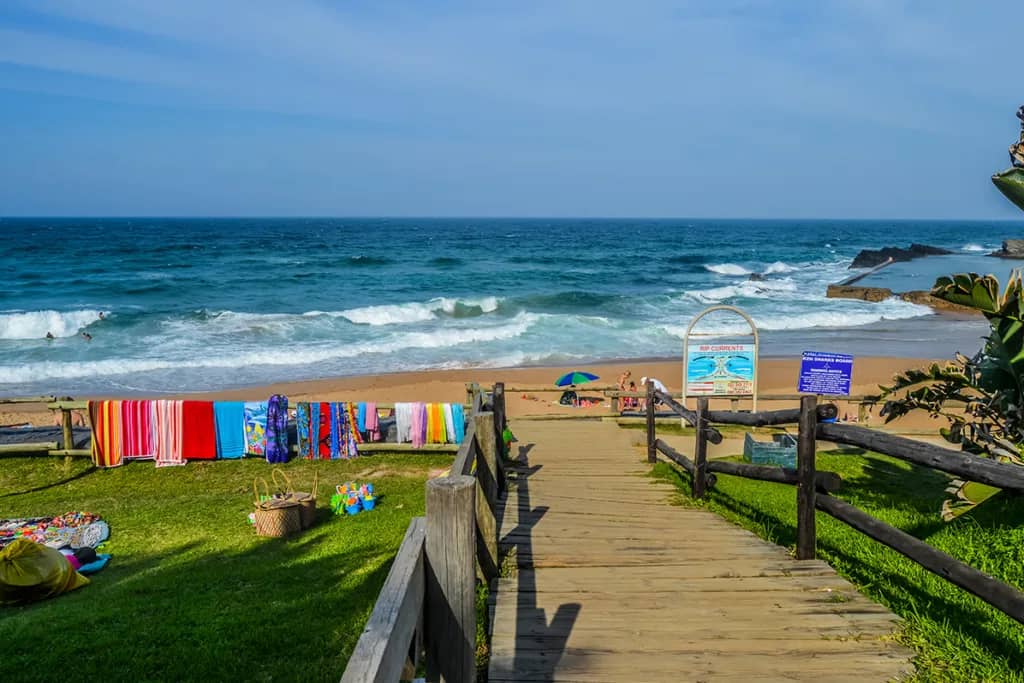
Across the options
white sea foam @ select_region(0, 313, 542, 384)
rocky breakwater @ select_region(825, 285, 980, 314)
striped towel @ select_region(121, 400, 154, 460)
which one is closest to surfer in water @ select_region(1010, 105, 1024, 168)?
striped towel @ select_region(121, 400, 154, 460)

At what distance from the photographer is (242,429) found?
1271 cm

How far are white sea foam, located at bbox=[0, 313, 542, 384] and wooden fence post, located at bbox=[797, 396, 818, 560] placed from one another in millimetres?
21031

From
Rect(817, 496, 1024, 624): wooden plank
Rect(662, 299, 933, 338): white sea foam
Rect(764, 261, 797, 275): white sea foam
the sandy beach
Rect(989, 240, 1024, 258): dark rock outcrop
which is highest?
Rect(989, 240, 1024, 258): dark rock outcrop

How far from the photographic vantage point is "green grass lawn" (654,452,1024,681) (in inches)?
141

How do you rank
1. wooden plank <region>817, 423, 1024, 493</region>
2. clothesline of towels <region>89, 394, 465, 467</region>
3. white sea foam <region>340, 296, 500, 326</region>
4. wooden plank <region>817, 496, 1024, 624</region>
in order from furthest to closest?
white sea foam <region>340, 296, 500, 326</region> → clothesline of towels <region>89, 394, 465, 467</region> → wooden plank <region>817, 423, 1024, 493</region> → wooden plank <region>817, 496, 1024, 624</region>

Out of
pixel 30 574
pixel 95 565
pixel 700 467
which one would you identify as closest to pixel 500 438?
pixel 700 467

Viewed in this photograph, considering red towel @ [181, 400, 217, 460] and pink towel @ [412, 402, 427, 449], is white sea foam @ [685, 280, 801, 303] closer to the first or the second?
pink towel @ [412, 402, 427, 449]

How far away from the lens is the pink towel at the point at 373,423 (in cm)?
1263

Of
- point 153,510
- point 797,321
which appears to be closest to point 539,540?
point 153,510

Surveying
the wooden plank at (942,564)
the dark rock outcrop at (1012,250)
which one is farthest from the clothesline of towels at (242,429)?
the dark rock outcrop at (1012,250)

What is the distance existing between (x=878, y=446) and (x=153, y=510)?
9.41 meters

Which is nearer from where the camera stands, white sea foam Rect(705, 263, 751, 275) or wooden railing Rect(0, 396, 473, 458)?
wooden railing Rect(0, 396, 473, 458)

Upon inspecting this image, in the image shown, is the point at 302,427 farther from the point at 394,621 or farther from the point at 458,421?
the point at 394,621

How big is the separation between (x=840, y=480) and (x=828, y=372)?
7.78 metres
